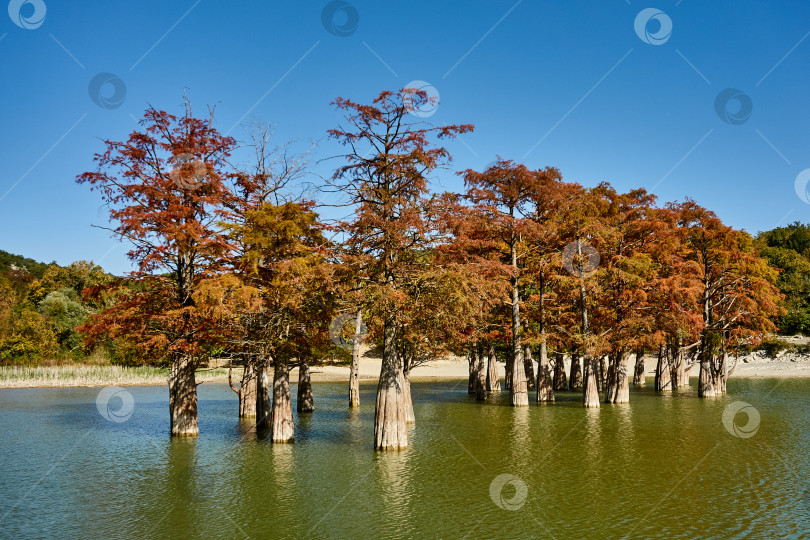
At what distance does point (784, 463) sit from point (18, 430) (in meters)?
36.3

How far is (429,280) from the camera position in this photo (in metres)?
23.5

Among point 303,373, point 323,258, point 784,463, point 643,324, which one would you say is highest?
point 323,258

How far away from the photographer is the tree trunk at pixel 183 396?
2666 centimetres

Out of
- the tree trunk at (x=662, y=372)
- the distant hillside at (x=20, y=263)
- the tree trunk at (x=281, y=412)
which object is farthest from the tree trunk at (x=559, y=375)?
the distant hillside at (x=20, y=263)

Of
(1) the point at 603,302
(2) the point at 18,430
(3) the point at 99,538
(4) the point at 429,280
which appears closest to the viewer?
(3) the point at 99,538

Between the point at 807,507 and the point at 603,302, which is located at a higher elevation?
the point at 603,302

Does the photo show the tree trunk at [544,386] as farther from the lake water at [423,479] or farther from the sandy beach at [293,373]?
the sandy beach at [293,373]

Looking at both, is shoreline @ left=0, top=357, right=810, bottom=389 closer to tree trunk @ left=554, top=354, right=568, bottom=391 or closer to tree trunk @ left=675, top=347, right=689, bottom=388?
tree trunk @ left=554, top=354, right=568, bottom=391

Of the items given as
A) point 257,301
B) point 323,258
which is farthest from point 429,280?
point 257,301

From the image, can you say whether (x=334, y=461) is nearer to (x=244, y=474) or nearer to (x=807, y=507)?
(x=244, y=474)

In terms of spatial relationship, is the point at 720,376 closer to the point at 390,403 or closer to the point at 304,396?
the point at 304,396

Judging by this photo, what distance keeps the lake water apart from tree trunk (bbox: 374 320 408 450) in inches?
30.8

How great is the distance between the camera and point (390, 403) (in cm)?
2348

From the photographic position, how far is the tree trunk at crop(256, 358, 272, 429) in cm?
3119
